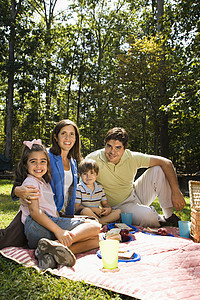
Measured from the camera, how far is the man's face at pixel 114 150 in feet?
12.8

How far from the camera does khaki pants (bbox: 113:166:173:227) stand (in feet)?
13.1

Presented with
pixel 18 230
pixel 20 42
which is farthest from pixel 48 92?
pixel 18 230

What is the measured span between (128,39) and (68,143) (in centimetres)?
772

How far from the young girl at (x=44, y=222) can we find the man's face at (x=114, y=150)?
1.16 m

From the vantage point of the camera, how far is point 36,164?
9.38ft

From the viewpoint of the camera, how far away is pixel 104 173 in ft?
13.5

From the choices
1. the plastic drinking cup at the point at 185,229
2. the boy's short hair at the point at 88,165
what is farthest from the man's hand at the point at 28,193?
the plastic drinking cup at the point at 185,229

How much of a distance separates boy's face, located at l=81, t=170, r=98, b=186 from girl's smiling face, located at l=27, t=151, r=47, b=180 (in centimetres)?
103

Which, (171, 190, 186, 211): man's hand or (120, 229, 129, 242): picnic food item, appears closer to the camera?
(120, 229, 129, 242): picnic food item

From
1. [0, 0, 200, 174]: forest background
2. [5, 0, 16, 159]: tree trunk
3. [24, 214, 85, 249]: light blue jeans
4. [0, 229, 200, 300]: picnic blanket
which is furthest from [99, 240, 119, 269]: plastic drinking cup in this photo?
[5, 0, 16, 159]: tree trunk

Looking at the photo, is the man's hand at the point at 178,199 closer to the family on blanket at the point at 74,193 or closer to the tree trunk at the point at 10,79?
the family on blanket at the point at 74,193

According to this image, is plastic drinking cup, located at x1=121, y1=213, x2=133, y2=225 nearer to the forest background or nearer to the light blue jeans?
the light blue jeans

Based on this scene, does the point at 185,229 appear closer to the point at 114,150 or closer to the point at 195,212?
the point at 195,212

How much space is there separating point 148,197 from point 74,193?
1.33 metres
